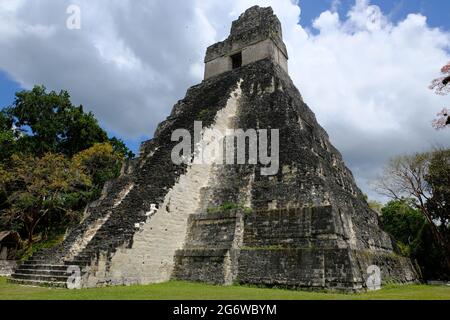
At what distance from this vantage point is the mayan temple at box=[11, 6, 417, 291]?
355 inches

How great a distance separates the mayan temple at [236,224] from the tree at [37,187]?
27.9 feet

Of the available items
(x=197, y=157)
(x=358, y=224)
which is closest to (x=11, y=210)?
(x=197, y=157)

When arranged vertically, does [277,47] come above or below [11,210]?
above

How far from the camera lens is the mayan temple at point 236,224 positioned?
902 cm

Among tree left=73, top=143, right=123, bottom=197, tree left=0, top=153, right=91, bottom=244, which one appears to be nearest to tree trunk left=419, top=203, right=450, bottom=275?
tree left=73, top=143, right=123, bottom=197

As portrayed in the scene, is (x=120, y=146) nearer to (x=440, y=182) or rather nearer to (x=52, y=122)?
(x=52, y=122)

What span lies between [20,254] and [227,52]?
15.3 m

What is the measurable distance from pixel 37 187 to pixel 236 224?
14296mm

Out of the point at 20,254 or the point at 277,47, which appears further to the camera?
the point at 20,254

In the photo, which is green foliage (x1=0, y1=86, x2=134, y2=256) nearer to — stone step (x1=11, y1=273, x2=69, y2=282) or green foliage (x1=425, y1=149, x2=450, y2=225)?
stone step (x1=11, y1=273, x2=69, y2=282)

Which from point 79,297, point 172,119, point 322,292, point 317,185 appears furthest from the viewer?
point 172,119

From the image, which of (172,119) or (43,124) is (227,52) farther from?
(43,124)
